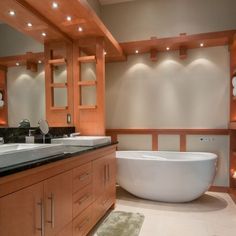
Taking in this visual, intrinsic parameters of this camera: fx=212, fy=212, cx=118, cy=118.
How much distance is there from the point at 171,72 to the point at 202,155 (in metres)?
1.47

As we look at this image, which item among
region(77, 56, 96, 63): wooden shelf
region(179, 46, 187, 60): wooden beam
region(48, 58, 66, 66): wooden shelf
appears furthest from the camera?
region(179, 46, 187, 60): wooden beam

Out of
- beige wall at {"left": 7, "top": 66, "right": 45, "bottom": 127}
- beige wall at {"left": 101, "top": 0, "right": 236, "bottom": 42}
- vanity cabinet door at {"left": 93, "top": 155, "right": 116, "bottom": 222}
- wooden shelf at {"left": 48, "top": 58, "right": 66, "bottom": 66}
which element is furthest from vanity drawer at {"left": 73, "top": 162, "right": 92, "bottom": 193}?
beige wall at {"left": 101, "top": 0, "right": 236, "bottom": 42}

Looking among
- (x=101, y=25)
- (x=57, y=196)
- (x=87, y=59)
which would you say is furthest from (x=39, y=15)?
(x=57, y=196)

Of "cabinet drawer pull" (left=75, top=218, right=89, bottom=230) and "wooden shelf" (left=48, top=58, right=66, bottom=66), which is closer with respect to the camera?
"cabinet drawer pull" (left=75, top=218, right=89, bottom=230)

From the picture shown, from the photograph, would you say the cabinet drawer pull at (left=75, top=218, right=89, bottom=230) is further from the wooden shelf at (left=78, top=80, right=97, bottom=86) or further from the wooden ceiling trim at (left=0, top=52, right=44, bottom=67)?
the wooden shelf at (left=78, top=80, right=97, bottom=86)

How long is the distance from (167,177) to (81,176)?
1393 millimetres

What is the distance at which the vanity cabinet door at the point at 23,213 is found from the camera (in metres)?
1.04

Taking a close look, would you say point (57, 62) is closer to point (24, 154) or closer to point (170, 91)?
point (24, 154)

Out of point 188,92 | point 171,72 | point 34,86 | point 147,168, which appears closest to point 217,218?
point 147,168

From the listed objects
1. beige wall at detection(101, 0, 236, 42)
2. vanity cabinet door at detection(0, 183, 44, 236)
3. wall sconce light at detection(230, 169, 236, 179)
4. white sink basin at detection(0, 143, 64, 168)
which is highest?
beige wall at detection(101, 0, 236, 42)

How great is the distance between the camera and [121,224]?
231 cm

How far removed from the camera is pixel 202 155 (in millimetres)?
3285

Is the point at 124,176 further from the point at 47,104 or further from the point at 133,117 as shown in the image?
the point at 47,104

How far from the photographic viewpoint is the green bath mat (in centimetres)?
214
